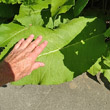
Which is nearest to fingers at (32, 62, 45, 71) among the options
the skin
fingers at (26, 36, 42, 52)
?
the skin

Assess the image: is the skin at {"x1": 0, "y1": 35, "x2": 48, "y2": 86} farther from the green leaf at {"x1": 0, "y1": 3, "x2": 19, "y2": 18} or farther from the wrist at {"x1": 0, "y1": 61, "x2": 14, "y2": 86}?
the green leaf at {"x1": 0, "y1": 3, "x2": 19, "y2": 18}

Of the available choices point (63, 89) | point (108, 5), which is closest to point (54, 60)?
point (63, 89)

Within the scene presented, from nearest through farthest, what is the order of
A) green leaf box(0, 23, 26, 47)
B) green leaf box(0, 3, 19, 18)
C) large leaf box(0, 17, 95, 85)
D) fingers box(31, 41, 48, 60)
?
fingers box(31, 41, 48, 60) < large leaf box(0, 17, 95, 85) < green leaf box(0, 23, 26, 47) < green leaf box(0, 3, 19, 18)

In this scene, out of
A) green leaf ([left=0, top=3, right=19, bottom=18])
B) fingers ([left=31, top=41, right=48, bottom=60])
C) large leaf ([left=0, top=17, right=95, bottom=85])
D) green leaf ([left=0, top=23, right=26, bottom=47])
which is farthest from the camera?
green leaf ([left=0, top=3, right=19, bottom=18])

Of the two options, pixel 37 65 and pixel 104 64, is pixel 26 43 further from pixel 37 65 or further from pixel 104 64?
pixel 104 64

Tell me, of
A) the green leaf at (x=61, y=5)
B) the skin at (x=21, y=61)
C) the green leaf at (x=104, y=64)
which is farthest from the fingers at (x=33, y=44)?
the green leaf at (x=104, y=64)

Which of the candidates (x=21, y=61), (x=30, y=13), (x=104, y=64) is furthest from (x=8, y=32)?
(x=104, y=64)
